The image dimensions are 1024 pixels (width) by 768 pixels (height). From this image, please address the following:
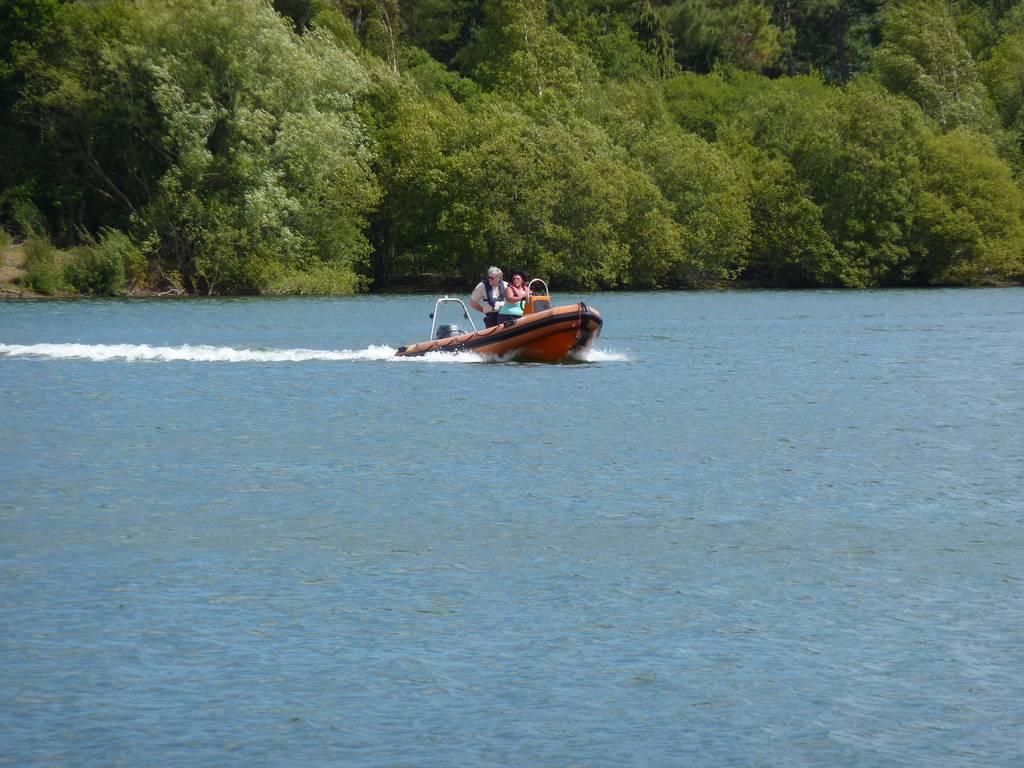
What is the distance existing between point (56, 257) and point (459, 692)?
51552 mm

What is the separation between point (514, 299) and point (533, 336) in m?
1.05

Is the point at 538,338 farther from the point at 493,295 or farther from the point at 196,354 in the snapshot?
the point at 196,354

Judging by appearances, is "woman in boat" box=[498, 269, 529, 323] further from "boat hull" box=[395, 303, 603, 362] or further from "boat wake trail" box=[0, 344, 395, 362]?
"boat wake trail" box=[0, 344, 395, 362]

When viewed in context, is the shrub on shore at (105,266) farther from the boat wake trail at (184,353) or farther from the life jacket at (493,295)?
the life jacket at (493,295)

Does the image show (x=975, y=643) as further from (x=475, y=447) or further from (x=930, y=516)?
(x=475, y=447)

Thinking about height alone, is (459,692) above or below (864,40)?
below

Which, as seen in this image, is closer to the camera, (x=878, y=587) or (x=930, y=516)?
(x=878, y=587)

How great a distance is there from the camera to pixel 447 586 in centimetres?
1197

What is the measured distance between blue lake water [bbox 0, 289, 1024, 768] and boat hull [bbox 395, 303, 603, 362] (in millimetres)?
1979

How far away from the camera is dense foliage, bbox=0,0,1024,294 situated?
57.4m

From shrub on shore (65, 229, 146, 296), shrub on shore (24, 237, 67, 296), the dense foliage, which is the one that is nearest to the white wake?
the dense foliage

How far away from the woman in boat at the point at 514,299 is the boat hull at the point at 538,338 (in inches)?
20.6

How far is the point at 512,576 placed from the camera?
40.4 feet

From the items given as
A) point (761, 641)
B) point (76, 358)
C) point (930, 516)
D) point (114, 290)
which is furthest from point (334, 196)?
point (761, 641)
